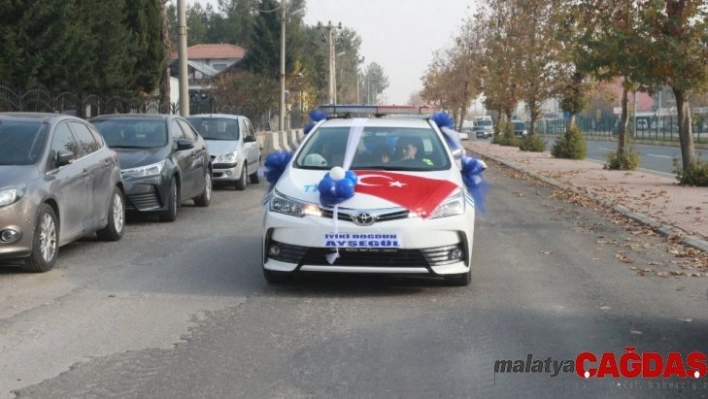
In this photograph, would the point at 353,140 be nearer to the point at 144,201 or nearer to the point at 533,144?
the point at 144,201

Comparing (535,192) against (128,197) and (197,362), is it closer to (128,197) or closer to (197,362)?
(128,197)

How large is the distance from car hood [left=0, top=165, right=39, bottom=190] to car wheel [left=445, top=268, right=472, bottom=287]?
4.10 metres

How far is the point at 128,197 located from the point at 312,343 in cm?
708

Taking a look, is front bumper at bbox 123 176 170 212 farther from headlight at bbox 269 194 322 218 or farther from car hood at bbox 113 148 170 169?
headlight at bbox 269 194 322 218

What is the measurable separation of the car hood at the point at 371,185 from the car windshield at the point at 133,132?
18.6 feet

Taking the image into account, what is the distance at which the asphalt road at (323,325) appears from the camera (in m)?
5.50

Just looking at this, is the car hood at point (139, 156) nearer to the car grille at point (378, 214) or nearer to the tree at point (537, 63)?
the car grille at point (378, 214)

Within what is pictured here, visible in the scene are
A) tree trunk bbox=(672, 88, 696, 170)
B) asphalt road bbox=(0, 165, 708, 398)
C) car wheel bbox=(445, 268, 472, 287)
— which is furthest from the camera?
tree trunk bbox=(672, 88, 696, 170)

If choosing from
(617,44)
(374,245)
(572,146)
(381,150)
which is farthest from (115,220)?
(572,146)

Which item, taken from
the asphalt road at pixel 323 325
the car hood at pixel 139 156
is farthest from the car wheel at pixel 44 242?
the car hood at pixel 139 156

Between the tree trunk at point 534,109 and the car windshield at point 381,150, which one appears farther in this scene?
the tree trunk at point 534,109

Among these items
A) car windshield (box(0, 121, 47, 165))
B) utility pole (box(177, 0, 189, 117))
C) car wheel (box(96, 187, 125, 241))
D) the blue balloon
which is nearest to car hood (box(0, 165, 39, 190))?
car windshield (box(0, 121, 47, 165))

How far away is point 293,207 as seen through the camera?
26.6 feet

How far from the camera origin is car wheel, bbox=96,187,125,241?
11.2 m
